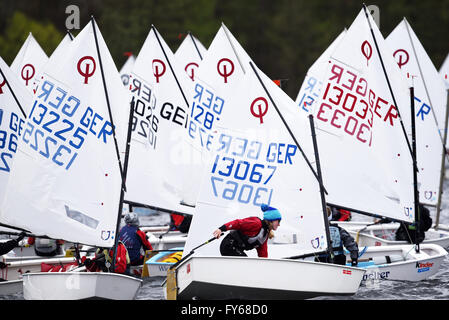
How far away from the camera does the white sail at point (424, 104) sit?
19.0m

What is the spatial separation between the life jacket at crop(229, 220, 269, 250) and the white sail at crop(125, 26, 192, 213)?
6.74 m

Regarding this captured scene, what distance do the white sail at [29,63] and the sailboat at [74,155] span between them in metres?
9.67

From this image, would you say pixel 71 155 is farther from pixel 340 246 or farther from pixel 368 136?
pixel 368 136

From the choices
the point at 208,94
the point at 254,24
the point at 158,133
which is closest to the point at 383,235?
the point at 208,94

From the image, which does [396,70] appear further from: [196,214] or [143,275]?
[143,275]

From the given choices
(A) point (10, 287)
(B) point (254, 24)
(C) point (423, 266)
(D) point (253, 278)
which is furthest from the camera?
(B) point (254, 24)

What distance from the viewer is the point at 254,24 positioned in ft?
207

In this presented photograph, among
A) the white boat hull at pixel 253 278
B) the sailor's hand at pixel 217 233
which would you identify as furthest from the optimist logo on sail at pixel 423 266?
the sailor's hand at pixel 217 233

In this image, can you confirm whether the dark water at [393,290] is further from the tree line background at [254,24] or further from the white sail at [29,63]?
the tree line background at [254,24]

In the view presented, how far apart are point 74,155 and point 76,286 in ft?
8.34

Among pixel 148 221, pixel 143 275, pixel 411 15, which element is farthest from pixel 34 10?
pixel 143 275

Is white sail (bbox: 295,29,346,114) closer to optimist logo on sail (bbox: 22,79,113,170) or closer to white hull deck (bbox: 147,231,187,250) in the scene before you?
white hull deck (bbox: 147,231,187,250)

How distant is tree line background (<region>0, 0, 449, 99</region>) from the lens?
56281mm

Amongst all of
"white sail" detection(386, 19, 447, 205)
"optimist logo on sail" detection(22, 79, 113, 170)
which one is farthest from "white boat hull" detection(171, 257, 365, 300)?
"white sail" detection(386, 19, 447, 205)
